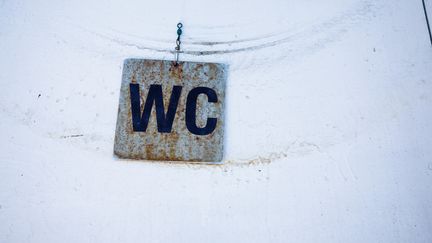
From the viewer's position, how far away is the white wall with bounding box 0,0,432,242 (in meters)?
0.76

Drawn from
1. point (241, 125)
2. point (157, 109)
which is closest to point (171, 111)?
point (157, 109)

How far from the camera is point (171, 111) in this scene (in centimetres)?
80

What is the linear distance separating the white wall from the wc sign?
34 mm

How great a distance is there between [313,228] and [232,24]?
621mm

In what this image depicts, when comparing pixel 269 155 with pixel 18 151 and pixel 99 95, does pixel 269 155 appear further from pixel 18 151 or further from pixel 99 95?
pixel 18 151

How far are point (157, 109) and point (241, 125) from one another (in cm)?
24

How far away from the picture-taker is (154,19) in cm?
87

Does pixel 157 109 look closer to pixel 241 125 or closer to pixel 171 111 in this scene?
pixel 171 111

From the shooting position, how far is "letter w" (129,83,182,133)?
2.60ft

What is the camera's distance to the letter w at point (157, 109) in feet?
2.60

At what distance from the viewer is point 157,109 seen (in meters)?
0.80

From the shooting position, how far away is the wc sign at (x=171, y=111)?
0.78 meters

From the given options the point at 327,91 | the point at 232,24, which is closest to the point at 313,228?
the point at 327,91

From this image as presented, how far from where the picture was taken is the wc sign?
2.57ft
